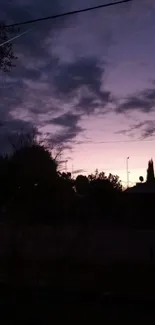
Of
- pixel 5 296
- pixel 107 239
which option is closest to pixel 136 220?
pixel 107 239

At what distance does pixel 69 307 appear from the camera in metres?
10.4

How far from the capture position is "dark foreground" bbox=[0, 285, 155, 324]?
30.2ft

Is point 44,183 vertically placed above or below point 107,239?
above

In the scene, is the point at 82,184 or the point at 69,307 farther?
the point at 82,184

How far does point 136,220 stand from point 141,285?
26425 mm

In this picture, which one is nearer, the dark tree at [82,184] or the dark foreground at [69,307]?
the dark foreground at [69,307]

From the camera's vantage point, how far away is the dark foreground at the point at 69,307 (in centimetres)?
922

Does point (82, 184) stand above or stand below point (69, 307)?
above

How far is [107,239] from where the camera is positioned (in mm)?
28250

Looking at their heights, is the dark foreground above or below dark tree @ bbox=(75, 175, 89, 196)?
below

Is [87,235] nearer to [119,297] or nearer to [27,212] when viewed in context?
[27,212]

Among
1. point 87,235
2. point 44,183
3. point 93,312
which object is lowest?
point 93,312

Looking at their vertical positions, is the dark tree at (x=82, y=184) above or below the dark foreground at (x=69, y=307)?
above

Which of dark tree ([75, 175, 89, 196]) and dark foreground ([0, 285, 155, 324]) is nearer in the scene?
dark foreground ([0, 285, 155, 324])
